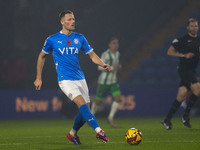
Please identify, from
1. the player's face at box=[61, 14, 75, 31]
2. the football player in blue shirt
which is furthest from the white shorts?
the player's face at box=[61, 14, 75, 31]

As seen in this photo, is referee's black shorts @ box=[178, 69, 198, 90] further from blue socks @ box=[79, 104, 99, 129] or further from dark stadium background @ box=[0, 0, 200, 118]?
dark stadium background @ box=[0, 0, 200, 118]

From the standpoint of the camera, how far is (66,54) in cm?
801

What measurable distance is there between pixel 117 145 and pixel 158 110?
1023cm

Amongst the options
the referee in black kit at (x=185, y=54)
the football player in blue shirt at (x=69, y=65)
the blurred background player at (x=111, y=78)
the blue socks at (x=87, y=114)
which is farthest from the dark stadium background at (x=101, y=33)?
the blue socks at (x=87, y=114)

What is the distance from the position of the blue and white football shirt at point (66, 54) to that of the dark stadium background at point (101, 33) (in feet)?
32.6

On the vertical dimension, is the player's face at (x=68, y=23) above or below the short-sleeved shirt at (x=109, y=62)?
above

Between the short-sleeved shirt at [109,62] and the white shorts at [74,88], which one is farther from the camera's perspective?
the short-sleeved shirt at [109,62]

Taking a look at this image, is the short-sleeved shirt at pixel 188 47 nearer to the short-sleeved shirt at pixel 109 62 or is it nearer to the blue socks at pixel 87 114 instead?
the short-sleeved shirt at pixel 109 62

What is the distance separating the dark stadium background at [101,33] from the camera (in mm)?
19750

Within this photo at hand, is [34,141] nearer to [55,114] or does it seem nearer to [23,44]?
[55,114]

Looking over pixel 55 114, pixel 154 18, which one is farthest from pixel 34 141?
pixel 154 18

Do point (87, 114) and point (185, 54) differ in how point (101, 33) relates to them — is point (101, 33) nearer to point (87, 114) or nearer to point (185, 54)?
point (185, 54)

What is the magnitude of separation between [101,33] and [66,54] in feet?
43.6

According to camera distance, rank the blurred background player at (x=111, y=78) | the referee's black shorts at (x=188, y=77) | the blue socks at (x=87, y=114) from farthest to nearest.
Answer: the blurred background player at (x=111, y=78) → the referee's black shorts at (x=188, y=77) → the blue socks at (x=87, y=114)
